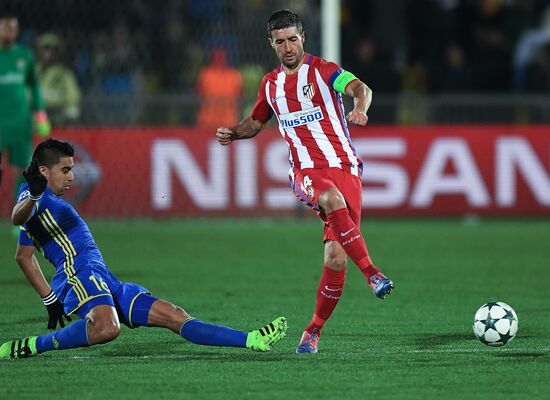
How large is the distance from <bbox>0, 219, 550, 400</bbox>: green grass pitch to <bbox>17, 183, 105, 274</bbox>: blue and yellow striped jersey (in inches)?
23.8

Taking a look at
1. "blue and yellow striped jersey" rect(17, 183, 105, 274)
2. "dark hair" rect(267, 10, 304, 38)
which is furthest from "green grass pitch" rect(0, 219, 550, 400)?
"dark hair" rect(267, 10, 304, 38)

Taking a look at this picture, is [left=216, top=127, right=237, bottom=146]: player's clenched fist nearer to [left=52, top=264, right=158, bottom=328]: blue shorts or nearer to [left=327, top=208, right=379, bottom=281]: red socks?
[left=327, top=208, right=379, bottom=281]: red socks

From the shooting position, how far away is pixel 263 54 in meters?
17.0

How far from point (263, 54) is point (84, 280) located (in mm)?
10641

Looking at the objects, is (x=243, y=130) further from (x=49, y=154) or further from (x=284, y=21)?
(x=49, y=154)

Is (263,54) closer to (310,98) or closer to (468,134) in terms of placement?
(468,134)

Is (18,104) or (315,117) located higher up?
(18,104)

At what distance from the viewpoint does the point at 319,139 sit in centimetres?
728

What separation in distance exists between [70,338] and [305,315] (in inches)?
98.8

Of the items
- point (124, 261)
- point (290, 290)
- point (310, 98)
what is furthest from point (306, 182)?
point (124, 261)

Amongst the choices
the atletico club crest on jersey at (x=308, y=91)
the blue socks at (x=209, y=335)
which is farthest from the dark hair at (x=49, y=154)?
the atletico club crest on jersey at (x=308, y=91)

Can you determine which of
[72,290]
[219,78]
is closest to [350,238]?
[72,290]

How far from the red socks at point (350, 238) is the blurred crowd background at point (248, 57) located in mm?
8821

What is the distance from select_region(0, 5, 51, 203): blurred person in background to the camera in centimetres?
1252
